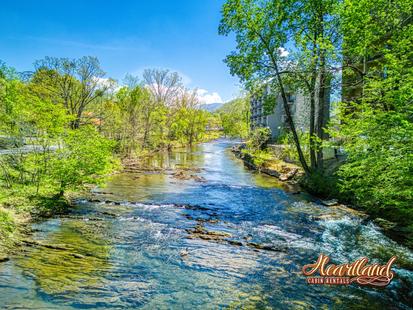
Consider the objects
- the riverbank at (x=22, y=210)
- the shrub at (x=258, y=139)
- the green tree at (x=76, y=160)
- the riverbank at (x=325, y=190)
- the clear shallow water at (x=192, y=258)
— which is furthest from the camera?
the shrub at (x=258, y=139)

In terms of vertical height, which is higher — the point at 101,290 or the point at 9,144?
the point at 9,144

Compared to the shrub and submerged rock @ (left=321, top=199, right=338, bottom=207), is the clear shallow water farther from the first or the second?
the shrub

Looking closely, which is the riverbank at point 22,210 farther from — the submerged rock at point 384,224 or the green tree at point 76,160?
the submerged rock at point 384,224

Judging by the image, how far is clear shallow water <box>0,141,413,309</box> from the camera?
5.56 m

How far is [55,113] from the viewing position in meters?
11.6

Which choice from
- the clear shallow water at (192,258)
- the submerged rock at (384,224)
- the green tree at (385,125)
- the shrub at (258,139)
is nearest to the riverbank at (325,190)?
the submerged rock at (384,224)

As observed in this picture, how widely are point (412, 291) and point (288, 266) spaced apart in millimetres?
2854

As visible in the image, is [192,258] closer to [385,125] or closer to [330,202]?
[385,125]

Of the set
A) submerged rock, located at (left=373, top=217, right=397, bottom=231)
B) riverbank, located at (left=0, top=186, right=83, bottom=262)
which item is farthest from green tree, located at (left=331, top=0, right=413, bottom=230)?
riverbank, located at (left=0, top=186, right=83, bottom=262)

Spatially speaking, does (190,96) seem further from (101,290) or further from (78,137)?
(101,290)

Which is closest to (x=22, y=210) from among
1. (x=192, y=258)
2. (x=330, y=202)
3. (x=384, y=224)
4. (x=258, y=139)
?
(x=192, y=258)

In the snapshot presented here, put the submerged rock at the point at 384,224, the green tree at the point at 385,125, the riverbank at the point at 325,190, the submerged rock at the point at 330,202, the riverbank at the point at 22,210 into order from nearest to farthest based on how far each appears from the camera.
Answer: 1. the green tree at the point at 385,125
2. the riverbank at the point at 22,210
3. the riverbank at the point at 325,190
4. the submerged rock at the point at 384,224
5. the submerged rock at the point at 330,202

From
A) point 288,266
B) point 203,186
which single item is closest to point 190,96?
point 203,186

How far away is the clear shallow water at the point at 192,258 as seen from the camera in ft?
18.2
